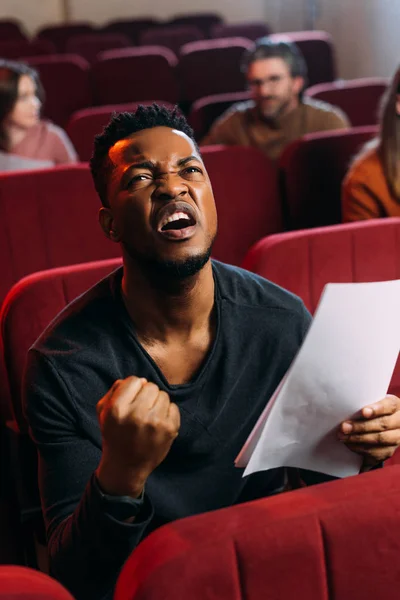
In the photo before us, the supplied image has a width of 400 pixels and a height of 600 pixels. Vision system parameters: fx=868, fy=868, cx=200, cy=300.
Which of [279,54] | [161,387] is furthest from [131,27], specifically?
[161,387]

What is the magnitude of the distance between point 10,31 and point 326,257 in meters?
4.37

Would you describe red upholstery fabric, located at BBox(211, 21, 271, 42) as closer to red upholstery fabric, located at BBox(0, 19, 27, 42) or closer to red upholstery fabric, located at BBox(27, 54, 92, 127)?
red upholstery fabric, located at BBox(0, 19, 27, 42)

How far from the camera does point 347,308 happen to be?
655 millimetres

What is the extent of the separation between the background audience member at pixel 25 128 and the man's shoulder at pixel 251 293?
1.59 m

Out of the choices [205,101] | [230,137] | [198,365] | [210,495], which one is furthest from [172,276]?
[205,101]

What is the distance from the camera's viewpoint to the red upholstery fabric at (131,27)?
16.8ft

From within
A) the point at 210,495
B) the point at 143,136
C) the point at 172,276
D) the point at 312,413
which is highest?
the point at 143,136

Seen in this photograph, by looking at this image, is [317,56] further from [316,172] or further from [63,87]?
[316,172]

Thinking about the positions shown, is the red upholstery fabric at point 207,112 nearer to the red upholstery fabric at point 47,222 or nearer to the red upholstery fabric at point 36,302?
the red upholstery fabric at point 47,222

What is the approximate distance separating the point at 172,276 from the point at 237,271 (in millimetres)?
146

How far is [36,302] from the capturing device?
1.05 metres


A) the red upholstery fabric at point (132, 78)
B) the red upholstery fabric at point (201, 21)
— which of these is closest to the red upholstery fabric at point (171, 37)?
the red upholstery fabric at point (201, 21)

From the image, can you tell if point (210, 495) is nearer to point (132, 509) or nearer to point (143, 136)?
point (132, 509)

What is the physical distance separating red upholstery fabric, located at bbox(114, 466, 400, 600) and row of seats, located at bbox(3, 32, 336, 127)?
115 inches
